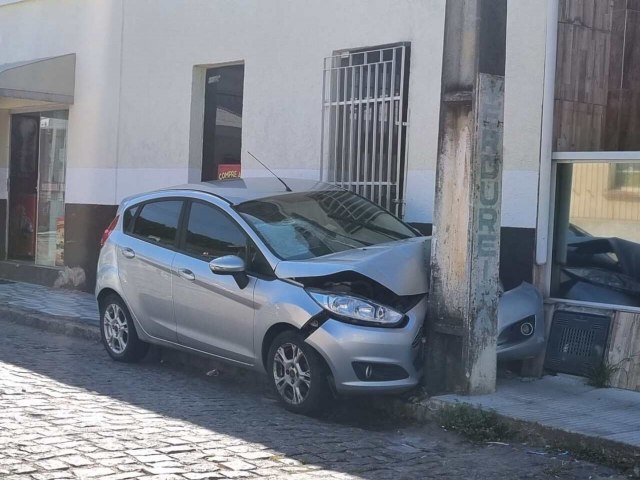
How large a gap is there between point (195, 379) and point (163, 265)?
3.74 ft

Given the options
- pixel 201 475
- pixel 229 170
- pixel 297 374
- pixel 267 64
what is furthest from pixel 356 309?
pixel 229 170

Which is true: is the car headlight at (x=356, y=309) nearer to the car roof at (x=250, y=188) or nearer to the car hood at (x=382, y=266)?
the car hood at (x=382, y=266)

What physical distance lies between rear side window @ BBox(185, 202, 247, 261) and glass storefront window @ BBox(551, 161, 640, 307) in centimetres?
310

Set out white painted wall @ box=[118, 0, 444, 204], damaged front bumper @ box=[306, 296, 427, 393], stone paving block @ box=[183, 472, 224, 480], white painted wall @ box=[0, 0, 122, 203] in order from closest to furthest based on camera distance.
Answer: stone paving block @ box=[183, 472, 224, 480], damaged front bumper @ box=[306, 296, 427, 393], white painted wall @ box=[118, 0, 444, 204], white painted wall @ box=[0, 0, 122, 203]

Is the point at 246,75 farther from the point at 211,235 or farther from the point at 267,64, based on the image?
the point at 211,235

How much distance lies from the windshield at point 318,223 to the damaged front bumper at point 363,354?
902 mm

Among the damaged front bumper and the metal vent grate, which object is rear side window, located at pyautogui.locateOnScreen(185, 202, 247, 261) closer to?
the damaged front bumper

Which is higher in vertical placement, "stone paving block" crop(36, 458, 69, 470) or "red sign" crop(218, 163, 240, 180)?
"red sign" crop(218, 163, 240, 180)

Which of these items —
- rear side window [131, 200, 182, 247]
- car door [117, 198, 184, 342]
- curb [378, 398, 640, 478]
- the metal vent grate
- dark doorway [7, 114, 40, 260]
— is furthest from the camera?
dark doorway [7, 114, 40, 260]

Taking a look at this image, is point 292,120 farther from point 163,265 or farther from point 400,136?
point 163,265

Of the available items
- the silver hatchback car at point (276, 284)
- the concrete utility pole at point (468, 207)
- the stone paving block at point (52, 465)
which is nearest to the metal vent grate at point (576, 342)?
the concrete utility pole at point (468, 207)

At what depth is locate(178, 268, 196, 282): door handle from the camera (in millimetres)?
8453

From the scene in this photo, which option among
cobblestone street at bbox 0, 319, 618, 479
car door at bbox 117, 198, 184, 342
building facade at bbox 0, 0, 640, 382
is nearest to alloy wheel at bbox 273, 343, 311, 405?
cobblestone street at bbox 0, 319, 618, 479

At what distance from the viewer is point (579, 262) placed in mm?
9148
